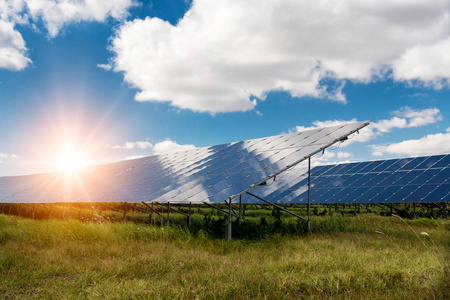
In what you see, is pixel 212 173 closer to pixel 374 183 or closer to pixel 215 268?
pixel 215 268

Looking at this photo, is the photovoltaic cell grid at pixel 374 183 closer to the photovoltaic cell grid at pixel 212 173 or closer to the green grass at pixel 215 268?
the photovoltaic cell grid at pixel 212 173

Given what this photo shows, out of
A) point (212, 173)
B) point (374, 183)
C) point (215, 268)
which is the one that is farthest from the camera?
point (374, 183)

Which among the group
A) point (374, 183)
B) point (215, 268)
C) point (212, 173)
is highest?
point (212, 173)

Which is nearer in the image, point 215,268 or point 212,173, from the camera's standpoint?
point 215,268

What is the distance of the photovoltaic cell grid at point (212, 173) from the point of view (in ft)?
42.4

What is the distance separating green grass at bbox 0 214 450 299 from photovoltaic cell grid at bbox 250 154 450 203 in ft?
26.8

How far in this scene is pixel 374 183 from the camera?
76.8 feet

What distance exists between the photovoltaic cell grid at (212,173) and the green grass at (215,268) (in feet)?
6.44

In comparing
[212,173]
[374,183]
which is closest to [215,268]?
[212,173]

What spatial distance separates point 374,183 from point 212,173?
1297 centimetres

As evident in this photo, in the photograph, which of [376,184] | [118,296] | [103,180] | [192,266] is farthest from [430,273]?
[103,180]

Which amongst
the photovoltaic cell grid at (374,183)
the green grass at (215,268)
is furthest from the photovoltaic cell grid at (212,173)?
the photovoltaic cell grid at (374,183)

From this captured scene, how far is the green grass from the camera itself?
6.49 meters

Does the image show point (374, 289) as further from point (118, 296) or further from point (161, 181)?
point (161, 181)
